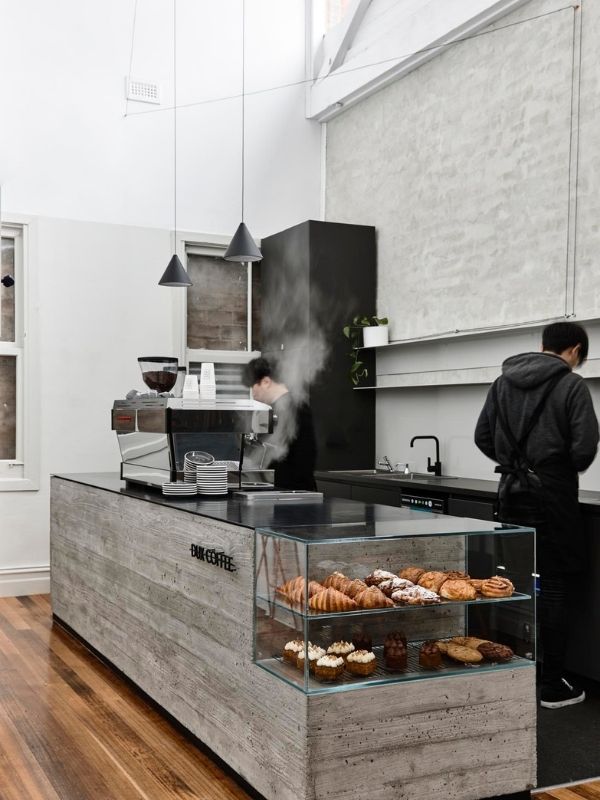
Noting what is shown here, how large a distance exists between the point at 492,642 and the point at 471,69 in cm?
405

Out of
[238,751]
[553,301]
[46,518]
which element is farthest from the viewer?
[46,518]

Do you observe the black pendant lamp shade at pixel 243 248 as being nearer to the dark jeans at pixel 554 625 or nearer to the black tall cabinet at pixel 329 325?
the black tall cabinet at pixel 329 325

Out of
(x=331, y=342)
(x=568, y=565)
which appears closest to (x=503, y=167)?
(x=331, y=342)

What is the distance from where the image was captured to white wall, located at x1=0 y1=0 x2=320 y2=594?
6473 mm

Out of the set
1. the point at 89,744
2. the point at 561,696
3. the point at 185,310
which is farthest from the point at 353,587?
the point at 185,310

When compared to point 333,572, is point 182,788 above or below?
below

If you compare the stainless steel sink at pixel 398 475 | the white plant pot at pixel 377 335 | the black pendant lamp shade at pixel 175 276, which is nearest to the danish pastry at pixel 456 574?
the stainless steel sink at pixel 398 475

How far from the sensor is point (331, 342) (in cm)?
661

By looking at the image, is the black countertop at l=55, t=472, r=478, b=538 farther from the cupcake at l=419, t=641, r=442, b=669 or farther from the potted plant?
the potted plant

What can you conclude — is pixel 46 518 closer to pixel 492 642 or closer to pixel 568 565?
pixel 568 565

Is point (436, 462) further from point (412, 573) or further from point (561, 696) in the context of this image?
point (412, 573)

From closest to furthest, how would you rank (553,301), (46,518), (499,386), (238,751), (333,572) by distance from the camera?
1. (333,572)
2. (238,751)
3. (499,386)
4. (553,301)
5. (46,518)

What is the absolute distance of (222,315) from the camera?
718 cm

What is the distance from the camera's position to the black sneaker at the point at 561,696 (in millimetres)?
3883
